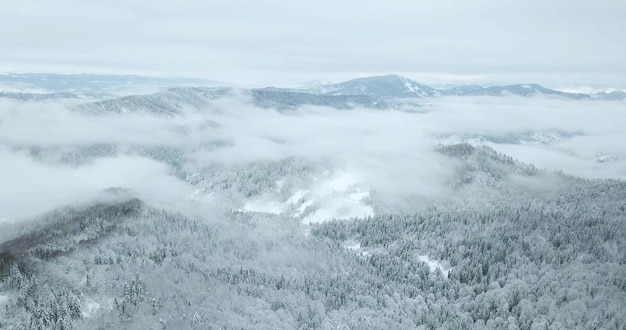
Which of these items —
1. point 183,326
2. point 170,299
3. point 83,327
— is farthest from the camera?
point 170,299

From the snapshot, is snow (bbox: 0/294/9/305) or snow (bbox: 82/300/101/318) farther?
snow (bbox: 0/294/9/305)

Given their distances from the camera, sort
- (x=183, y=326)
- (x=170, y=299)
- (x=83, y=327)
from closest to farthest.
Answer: (x=83, y=327) < (x=183, y=326) < (x=170, y=299)

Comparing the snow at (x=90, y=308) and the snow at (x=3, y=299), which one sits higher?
the snow at (x=3, y=299)

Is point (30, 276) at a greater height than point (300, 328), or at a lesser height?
greater

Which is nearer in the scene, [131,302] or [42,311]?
[42,311]

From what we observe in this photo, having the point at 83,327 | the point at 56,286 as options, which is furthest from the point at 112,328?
the point at 56,286

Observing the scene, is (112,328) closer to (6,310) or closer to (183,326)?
(183,326)

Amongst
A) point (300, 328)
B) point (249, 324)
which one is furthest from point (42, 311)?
point (300, 328)

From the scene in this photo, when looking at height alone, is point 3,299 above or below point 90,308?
above

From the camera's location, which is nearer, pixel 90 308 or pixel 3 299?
pixel 3 299

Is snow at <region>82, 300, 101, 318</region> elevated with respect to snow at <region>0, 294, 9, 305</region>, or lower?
lower

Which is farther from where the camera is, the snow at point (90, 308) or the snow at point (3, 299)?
the snow at point (3, 299)
